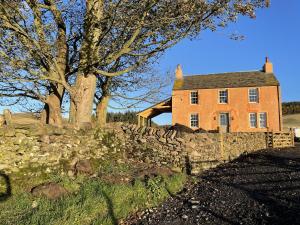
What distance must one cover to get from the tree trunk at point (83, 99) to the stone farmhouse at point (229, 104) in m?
26.4

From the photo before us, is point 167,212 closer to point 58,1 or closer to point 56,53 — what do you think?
point 56,53

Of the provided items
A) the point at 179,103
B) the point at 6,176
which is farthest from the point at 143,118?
the point at 6,176

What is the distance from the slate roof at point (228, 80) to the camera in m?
40.6

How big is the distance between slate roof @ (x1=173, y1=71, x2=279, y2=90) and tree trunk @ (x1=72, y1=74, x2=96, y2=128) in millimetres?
30436

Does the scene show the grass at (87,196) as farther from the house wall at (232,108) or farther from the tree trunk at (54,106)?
the house wall at (232,108)

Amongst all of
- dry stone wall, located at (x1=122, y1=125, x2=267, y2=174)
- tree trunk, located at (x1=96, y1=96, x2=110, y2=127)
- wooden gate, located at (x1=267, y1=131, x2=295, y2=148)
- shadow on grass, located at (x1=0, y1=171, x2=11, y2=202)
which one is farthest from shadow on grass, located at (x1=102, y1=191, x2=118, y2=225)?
wooden gate, located at (x1=267, y1=131, x2=295, y2=148)

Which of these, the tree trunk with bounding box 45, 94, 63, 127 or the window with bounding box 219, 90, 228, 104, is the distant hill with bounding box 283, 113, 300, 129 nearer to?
the window with bounding box 219, 90, 228, 104

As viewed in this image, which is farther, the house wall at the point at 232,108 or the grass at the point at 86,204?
the house wall at the point at 232,108

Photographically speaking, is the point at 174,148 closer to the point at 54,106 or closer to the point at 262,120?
the point at 54,106

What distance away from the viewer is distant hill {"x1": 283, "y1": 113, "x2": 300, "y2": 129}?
58.9m

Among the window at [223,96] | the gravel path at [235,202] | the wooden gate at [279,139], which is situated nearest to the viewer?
the gravel path at [235,202]

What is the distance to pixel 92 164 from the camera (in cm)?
1086

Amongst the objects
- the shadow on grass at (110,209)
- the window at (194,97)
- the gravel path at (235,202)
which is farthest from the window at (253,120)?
the shadow on grass at (110,209)

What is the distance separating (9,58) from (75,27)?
3722 millimetres
